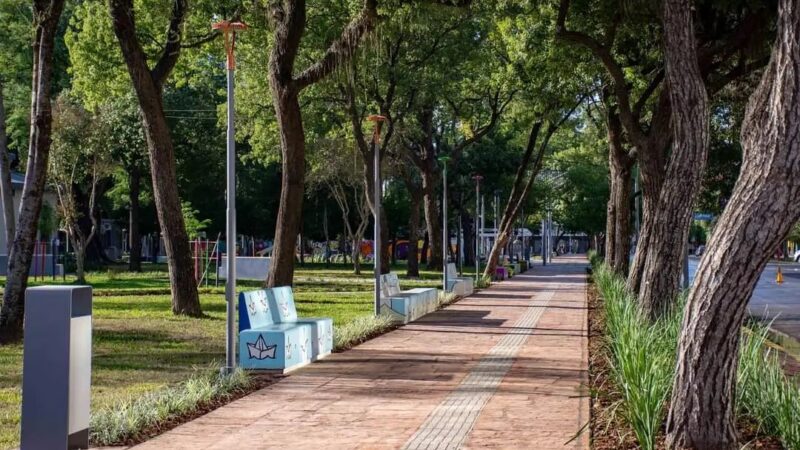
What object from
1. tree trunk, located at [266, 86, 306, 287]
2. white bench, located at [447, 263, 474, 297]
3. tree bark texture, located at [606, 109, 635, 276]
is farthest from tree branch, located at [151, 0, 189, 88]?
white bench, located at [447, 263, 474, 297]

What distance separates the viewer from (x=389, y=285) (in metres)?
22.3

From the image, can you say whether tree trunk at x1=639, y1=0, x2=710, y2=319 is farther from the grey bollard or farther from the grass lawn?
the grey bollard

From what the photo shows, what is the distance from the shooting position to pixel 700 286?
23.8 feet

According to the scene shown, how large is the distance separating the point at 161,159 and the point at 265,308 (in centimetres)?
760

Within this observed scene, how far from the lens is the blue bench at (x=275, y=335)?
12.8m

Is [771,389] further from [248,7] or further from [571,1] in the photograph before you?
[248,7]

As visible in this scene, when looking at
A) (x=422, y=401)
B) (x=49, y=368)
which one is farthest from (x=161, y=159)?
(x=49, y=368)

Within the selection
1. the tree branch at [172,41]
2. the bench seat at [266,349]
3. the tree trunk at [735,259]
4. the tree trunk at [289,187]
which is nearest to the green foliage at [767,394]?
the tree trunk at [735,259]

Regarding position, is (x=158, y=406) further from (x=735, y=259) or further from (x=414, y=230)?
(x=414, y=230)

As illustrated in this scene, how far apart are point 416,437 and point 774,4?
10403 millimetres

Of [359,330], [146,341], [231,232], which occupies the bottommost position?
[146,341]

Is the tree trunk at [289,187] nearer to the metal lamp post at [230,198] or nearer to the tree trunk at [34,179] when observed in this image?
the tree trunk at [34,179]

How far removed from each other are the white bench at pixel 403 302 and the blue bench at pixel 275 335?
227 inches

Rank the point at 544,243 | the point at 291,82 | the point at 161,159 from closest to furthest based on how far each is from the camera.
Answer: the point at 291,82
the point at 161,159
the point at 544,243
